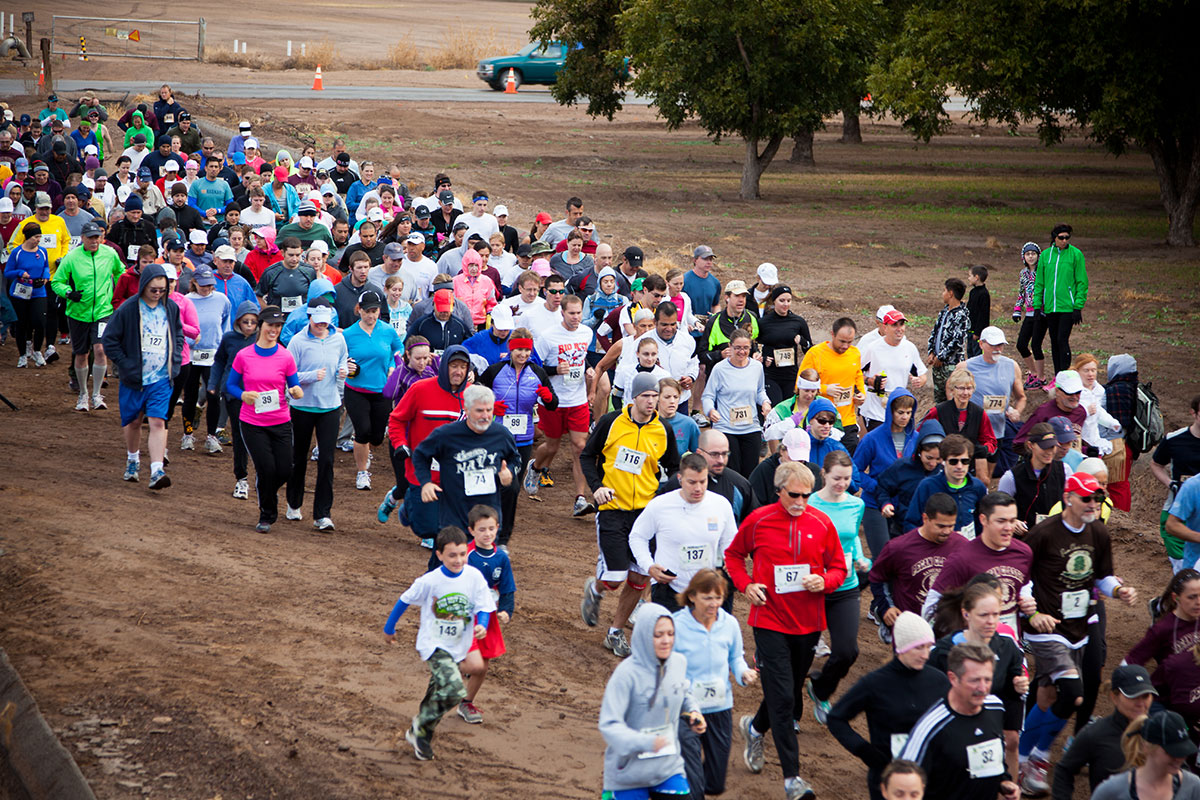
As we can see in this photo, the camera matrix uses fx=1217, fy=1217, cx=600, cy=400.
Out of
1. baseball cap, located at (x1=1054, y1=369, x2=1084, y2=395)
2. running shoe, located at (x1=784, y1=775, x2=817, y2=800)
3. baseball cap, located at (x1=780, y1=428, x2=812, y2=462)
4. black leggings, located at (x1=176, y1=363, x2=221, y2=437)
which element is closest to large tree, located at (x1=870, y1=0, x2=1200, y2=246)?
baseball cap, located at (x1=1054, y1=369, x2=1084, y2=395)

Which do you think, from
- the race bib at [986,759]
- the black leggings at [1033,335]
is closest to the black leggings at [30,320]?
the black leggings at [1033,335]

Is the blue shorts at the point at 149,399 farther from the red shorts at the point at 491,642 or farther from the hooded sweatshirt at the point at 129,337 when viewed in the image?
the red shorts at the point at 491,642

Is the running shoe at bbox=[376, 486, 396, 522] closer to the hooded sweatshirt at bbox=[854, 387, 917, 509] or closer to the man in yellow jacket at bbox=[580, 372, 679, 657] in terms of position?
the man in yellow jacket at bbox=[580, 372, 679, 657]

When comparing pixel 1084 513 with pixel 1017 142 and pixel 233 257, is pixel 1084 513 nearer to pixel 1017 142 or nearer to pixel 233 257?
pixel 233 257

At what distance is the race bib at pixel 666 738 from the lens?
19.6ft

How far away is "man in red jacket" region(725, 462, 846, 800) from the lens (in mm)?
7422

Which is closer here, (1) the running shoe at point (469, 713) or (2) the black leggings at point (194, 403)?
(1) the running shoe at point (469, 713)

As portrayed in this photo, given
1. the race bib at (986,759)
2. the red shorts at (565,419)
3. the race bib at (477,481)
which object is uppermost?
the race bib at (477,481)

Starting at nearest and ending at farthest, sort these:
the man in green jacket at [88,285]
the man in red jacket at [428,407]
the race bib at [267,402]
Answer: the man in red jacket at [428,407] < the race bib at [267,402] < the man in green jacket at [88,285]

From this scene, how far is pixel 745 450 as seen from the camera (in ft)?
37.1

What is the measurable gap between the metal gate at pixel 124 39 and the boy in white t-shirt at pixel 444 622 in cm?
4565

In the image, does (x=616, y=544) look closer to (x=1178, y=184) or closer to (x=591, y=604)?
(x=591, y=604)

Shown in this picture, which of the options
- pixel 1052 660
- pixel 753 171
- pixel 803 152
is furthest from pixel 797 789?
pixel 803 152

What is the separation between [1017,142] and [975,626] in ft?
151
